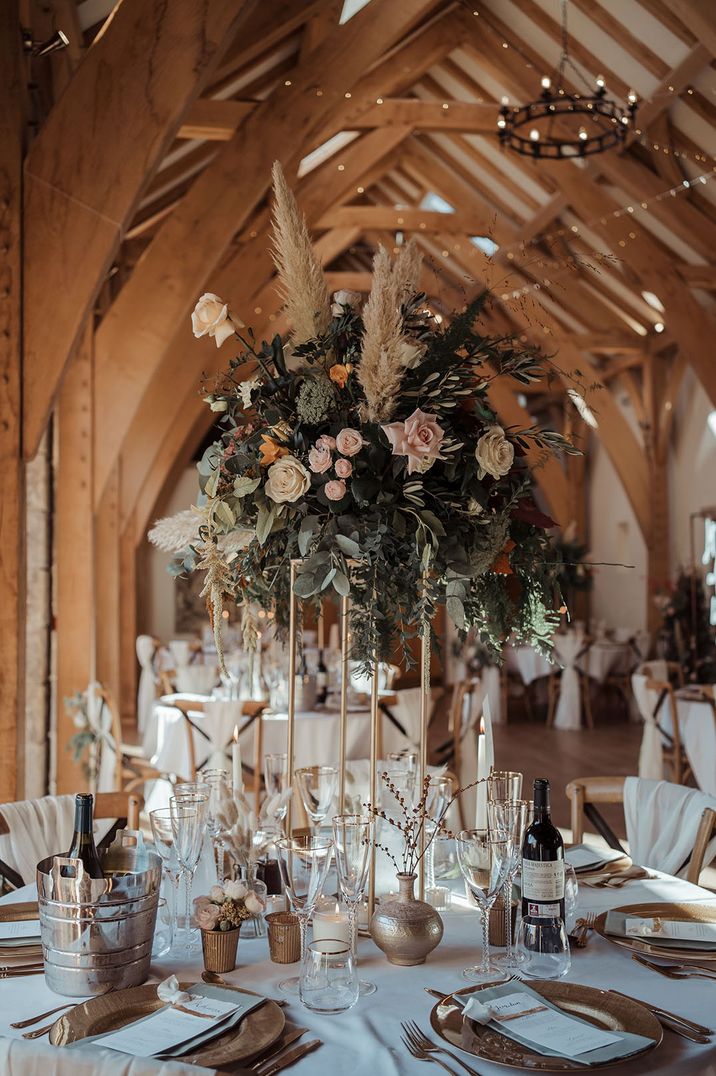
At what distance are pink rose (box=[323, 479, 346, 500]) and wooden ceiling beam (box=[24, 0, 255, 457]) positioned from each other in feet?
6.91

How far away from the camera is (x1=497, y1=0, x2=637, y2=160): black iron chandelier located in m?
6.93

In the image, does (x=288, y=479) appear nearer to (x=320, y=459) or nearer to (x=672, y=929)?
(x=320, y=459)

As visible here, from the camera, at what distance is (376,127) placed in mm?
9844

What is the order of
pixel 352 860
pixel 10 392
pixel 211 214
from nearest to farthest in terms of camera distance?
1. pixel 352 860
2. pixel 10 392
3. pixel 211 214

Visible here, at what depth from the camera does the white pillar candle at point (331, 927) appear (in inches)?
71.2

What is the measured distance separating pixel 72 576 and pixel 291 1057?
517 cm

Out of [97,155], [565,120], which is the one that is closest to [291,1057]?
[97,155]

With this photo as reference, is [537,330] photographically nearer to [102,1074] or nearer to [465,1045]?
[465,1045]

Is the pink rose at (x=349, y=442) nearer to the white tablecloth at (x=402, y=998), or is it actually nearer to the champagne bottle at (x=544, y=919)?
the champagne bottle at (x=544, y=919)

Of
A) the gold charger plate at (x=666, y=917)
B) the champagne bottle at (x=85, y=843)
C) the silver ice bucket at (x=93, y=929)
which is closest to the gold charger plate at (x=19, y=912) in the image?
the champagne bottle at (x=85, y=843)

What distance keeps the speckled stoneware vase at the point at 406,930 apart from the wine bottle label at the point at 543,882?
0.60 feet

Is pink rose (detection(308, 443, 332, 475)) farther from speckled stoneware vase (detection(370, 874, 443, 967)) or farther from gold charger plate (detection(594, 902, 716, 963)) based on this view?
gold charger plate (detection(594, 902, 716, 963))

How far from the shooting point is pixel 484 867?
74.5 inches

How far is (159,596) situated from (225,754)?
10564 mm
